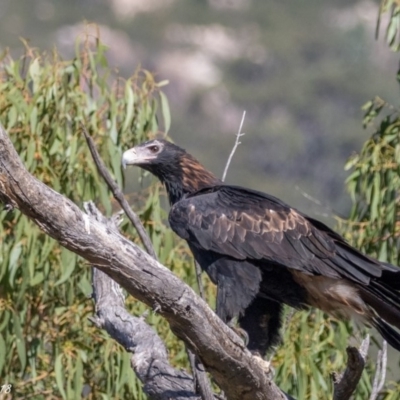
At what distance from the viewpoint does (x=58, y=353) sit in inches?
245

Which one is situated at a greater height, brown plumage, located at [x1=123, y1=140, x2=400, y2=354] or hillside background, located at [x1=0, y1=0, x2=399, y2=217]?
brown plumage, located at [x1=123, y1=140, x2=400, y2=354]

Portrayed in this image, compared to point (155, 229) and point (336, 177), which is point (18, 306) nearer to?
point (155, 229)

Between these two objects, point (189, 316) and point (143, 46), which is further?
point (143, 46)

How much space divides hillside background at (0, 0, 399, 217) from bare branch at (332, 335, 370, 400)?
83.4ft

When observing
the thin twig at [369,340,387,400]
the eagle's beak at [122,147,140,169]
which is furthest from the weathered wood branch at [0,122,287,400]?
the eagle's beak at [122,147,140,169]

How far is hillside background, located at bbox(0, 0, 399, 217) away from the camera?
105 feet

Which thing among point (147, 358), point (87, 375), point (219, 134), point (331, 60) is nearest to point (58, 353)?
point (87, 375)

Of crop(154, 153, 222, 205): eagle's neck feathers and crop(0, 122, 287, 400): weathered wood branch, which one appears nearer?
crop(0, 122, 287, 400): weathered wood branch

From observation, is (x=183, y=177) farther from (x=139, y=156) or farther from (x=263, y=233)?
(x=263, y=233)

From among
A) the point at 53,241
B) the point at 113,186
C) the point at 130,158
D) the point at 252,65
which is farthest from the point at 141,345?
the point at 252,65

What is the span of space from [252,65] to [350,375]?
1450 inches

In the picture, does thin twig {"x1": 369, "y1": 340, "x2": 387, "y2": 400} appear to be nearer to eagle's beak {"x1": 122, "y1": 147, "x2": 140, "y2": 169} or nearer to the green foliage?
eagle's beak {"x1": 122, "y1": 147, "x2": 140, "y2": 169}

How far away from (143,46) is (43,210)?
118 feet

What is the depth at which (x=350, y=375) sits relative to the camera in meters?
3.95
